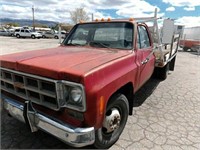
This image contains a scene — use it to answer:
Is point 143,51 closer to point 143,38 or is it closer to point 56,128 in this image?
point 143,38

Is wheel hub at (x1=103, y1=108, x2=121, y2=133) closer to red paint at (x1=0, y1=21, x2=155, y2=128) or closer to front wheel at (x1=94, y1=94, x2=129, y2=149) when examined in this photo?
front wheel at (x1=94, y1=94, x2=129, y2=149)

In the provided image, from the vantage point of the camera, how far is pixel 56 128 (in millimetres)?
2125

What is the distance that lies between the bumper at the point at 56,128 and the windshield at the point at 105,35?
1823 mm

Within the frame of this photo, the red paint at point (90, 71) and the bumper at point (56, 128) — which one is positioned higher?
the red paint at point (90, 71)

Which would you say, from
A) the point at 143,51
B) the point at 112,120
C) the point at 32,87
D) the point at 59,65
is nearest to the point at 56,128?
the point at 32,87

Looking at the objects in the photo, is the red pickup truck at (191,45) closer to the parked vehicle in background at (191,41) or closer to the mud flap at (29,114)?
the parked vehicle in background at (191,41)

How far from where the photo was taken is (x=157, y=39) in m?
4.84

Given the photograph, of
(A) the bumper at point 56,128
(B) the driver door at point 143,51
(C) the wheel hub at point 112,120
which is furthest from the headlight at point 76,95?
(B) the driver door at point 143,51

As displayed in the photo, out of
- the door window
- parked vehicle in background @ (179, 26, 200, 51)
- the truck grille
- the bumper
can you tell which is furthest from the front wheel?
parked vehicle in background @ (179, 26, 200, 51)

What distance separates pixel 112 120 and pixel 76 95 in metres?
0.90

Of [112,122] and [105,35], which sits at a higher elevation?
[105,35]

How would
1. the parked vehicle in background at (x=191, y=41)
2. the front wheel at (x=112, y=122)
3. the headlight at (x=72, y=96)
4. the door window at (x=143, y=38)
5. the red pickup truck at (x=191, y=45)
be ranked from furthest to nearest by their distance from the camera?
the parked vehicle in background at (x=191, y=41) → the red pickup truck at (x=191, y=45) → the door window at (x=143, y=38) → the front wheel at (x=112, y=122) → the headlight at (x=72, y=96)

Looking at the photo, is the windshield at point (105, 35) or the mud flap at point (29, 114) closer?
the mud flap at point (29, 114)

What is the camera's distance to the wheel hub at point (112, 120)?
8.64 feet
